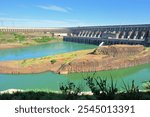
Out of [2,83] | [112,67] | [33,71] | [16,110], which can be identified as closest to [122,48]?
[112,67]

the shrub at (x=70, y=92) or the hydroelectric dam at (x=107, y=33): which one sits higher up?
the shrub at (x=70, y=92)

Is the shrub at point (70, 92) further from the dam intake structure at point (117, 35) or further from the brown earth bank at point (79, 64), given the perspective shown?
the dam intake structure at point (117, 35)

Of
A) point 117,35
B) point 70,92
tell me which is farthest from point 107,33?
point 70,92

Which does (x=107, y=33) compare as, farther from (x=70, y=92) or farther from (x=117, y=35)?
(x=70, y=92)

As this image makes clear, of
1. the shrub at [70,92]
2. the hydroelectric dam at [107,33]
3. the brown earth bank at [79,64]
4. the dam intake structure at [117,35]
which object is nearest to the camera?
the shrub at [70,92]

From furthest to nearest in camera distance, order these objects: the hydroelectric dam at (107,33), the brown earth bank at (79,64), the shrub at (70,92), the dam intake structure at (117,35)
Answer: the hydroelectric dam at (107,33)
the dam intake structure at (117,35)
the brown earth bank at (79,64)
the shrub at (70,92)

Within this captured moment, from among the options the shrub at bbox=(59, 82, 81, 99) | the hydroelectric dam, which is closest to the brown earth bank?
the hydroelectric dam

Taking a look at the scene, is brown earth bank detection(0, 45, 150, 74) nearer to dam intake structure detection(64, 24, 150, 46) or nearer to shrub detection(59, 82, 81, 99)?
dam intake structure detection(64, 24, 150, 46)

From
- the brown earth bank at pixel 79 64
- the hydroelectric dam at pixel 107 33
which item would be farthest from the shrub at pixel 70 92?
the hydroelectric dam at pixel 107 33
